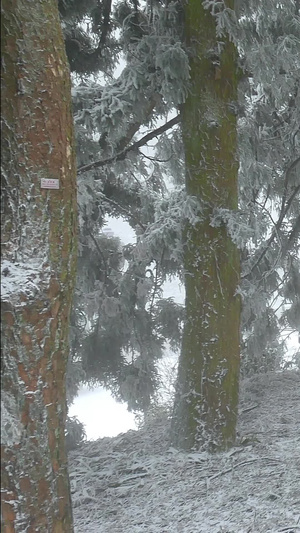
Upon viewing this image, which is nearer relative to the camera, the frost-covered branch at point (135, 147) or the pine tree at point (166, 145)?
the pine tree at point (166, 145)

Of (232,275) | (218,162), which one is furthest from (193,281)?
(218,162)

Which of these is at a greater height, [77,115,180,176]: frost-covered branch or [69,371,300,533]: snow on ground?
[77,115,180,176]: frost-covered branch

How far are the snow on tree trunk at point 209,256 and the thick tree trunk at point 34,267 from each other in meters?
2.58

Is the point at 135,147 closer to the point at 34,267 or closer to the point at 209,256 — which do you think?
the point at 209,256

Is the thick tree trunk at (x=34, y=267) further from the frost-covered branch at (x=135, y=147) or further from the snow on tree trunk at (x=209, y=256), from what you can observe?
the frost-covered branch at (x=135, y=147)

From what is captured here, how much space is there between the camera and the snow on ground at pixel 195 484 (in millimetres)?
3916

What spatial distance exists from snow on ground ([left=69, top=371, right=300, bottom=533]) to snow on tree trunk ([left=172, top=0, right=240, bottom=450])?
1.21ft

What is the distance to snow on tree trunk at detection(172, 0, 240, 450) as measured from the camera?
208 inches

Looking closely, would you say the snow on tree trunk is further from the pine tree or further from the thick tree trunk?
the thick tree trunk

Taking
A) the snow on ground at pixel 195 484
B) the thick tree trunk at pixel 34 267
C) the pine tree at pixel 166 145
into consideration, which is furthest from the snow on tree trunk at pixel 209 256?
the thick tree trunk at pixel 34 267

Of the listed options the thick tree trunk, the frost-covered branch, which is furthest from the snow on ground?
the frost-covered branch

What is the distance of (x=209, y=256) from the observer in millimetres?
5355

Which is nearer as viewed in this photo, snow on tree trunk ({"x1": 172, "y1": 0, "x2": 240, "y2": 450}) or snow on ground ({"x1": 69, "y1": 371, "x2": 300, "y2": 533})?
snow on ground ({"x1": 69, "y1": 371, "x2": 300, "y2": 533})

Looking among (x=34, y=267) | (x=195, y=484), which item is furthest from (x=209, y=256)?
(x=34, y=267)
